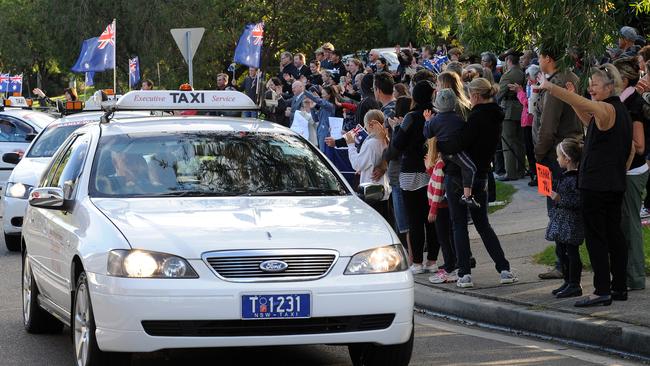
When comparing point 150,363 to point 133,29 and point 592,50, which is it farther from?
point 133,29

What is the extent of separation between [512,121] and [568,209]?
8760 millimetres

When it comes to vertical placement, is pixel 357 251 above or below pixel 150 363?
above

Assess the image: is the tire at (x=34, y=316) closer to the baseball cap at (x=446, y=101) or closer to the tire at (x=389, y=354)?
the tire at (x=389, y=354)

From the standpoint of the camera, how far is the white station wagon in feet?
23.2

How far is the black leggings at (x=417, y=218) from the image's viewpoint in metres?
12.3

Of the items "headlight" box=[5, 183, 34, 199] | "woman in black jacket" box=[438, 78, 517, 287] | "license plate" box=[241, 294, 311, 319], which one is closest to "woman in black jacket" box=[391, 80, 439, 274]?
"woman in black jacket" box=[438, 78, 517, 287]

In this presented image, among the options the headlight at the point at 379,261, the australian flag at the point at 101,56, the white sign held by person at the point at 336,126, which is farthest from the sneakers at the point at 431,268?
the australian flag at the point at 101,56

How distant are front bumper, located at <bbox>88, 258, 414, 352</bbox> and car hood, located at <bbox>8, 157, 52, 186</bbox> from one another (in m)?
8.32

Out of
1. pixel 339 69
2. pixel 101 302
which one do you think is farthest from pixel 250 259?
pixel 339 69

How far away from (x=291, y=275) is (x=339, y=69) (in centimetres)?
1697

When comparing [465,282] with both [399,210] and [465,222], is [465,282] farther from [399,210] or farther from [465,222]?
[399,210]

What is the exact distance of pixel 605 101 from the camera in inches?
377

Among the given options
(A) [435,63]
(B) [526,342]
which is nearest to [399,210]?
(B) [526,342]

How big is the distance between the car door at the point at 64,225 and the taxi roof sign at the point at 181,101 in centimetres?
52
